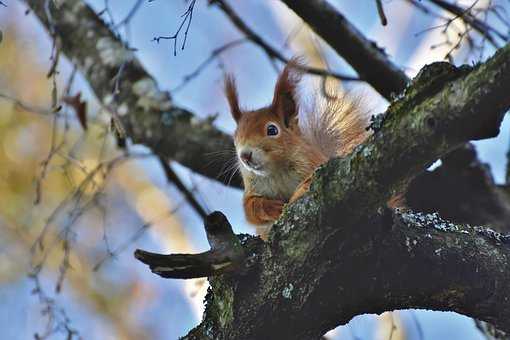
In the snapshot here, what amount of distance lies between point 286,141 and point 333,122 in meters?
0.20

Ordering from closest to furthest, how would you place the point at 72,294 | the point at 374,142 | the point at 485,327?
1. the point at 374,142
2. the point at 485,327
3. the point at 72,294

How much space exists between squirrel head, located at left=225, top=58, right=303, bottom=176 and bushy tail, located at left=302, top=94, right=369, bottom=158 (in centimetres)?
7

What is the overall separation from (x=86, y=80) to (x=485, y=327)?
7.24 feet

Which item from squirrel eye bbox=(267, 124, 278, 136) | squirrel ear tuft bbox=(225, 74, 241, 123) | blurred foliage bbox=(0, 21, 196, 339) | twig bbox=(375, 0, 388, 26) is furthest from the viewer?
blurred foliage bbox=(0, 21, 196, 339)

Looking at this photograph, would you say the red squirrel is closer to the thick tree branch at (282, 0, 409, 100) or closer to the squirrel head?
the squirrel head

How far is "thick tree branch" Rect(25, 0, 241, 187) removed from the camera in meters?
3.94

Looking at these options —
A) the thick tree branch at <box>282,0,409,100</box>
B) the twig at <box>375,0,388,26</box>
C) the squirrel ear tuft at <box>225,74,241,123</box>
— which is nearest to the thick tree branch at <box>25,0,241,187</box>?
the squirrel ear tuft at <box>225,74,241,123</box>

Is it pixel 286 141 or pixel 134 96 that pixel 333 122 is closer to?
pixel 286 141

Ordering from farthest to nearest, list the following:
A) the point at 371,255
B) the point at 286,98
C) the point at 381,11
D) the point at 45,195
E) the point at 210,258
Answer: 1. the point at 45,195
2. the point at 286,98
3. the point at 381,11
4. the point at 371,255
5. the point at 210,258

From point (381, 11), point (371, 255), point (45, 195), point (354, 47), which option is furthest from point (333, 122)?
point (45, 195)

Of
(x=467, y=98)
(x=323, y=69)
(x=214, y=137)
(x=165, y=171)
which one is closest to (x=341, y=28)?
(x=323, y=69)

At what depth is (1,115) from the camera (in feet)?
23.8

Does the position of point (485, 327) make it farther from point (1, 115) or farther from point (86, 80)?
point (1, 115)

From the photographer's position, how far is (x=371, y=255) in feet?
7.07
